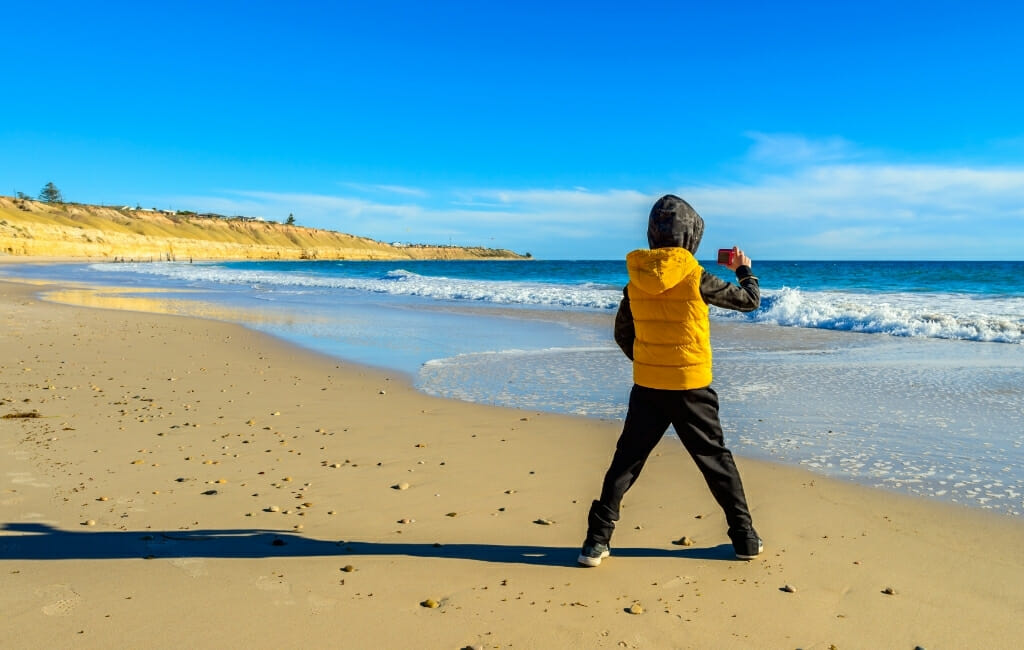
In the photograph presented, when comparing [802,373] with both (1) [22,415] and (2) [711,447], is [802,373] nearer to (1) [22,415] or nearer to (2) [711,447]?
(2) [711,447]

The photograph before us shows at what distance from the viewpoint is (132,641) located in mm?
2629

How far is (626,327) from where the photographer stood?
3439 millimetres

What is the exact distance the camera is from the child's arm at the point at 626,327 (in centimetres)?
340

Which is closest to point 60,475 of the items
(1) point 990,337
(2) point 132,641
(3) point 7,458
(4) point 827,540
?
(3) point 7,458

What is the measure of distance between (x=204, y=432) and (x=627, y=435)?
4.01 meters

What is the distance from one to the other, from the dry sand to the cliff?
256 feet

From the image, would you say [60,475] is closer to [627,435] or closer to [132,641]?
[132,641]

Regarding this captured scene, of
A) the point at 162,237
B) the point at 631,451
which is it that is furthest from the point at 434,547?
the point at 162,237

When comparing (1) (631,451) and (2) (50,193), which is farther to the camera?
(2) (50,193)

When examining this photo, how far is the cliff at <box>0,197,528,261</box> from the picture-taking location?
77.7 meters

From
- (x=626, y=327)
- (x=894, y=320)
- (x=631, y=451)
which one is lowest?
(x=631, y=451)

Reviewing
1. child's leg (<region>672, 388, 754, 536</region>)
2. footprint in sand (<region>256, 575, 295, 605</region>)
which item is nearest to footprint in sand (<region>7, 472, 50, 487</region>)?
footprint in sand (<region>256, 575, 295, 605</region>)

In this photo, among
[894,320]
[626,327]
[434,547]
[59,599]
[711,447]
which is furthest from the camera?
[894,320]

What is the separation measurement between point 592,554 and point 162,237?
125 meters
